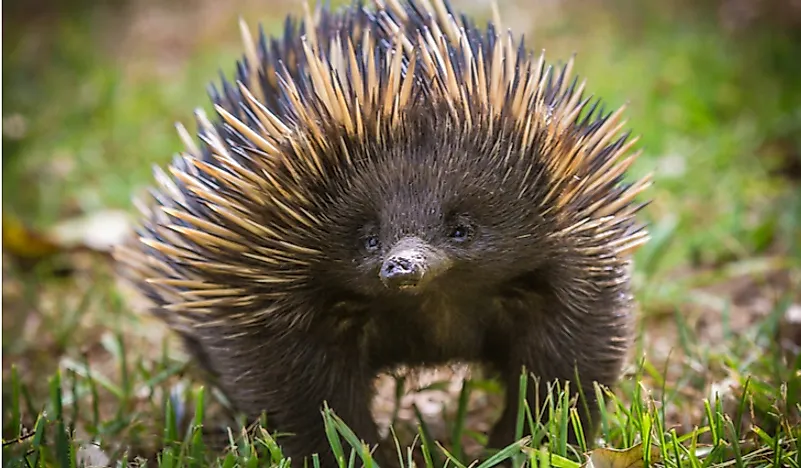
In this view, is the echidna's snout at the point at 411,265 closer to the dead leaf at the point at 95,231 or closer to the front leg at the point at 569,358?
the front leg at the point at 569,358

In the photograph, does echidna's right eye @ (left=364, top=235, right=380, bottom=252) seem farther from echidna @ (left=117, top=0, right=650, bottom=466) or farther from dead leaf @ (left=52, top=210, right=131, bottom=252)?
dead leaf @ (left=52, top=210, right=131, bottom=252)

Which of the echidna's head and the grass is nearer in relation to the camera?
the echidna's head

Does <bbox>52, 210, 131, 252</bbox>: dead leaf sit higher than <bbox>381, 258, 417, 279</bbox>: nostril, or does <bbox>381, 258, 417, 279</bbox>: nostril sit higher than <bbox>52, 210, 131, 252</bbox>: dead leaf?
<bbox>52, 210, 131, 252</bbox>: dead leaf

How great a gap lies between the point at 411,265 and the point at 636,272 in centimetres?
218

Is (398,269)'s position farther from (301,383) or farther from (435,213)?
(301,383)

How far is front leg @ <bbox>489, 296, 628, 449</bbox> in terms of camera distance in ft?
8.48

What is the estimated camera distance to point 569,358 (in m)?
2.61

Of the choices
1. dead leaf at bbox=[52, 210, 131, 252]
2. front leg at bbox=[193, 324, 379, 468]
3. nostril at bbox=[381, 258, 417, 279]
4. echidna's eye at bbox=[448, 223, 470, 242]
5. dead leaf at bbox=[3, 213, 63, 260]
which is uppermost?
dead leaf at bbox=[52, 210, 131, 252]

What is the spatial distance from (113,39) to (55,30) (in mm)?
480

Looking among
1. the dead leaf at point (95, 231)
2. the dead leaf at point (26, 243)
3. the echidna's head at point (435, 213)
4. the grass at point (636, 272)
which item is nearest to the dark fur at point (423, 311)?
the echidna's head at point (435, 213)

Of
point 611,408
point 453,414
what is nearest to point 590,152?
point 611,408

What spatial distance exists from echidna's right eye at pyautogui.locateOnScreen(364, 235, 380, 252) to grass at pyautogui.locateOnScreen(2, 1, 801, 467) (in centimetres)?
41

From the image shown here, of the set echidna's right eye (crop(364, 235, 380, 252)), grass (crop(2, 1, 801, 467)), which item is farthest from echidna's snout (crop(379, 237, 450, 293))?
grass (crop(2, 1, 801, 467))

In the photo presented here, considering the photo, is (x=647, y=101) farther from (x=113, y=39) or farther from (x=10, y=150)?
(x=113, y=39)
